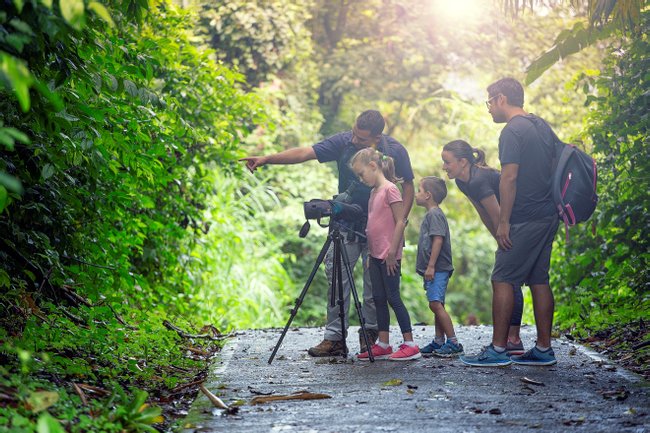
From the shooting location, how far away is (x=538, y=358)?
691 centimetres

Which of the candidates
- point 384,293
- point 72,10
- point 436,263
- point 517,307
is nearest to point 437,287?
point 436,263

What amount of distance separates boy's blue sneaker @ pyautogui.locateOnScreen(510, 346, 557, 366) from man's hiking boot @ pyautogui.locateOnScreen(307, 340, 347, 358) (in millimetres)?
1541

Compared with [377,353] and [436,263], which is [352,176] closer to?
[436,263]

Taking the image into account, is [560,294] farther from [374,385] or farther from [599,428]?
[599,428]

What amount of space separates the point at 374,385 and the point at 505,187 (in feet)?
5.97

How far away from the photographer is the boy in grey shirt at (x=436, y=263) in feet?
25.6

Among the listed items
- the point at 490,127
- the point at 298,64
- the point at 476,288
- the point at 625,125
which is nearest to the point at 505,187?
the point at 625,125

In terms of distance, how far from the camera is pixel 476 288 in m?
24.3

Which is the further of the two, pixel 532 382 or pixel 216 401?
pixel 532 382

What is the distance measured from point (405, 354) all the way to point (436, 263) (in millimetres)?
970

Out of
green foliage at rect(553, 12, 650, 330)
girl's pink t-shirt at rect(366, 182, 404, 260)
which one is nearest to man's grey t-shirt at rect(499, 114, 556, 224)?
girl's pink t-shirt at rect(366, 182, 404, 260)

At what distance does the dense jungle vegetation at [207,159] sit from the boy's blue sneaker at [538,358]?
64cm

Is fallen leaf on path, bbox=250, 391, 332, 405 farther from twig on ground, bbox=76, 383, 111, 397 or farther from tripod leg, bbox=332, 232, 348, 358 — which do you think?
tripod leg, bbox=332, 232, 348, 358

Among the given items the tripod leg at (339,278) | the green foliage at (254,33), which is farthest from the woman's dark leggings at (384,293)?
the green foliage at (254,33)
